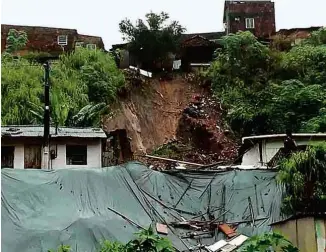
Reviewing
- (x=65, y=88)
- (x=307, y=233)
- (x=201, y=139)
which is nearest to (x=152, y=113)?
(x=201, y=139)

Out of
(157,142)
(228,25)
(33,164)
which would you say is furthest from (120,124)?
(228,25)

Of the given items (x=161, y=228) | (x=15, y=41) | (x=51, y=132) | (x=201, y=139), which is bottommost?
(x=161, y=228)

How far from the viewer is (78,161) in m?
17.5

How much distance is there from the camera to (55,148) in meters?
17.1

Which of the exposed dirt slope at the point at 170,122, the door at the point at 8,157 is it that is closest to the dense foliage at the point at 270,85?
the exposed dirt slope at the point at 170,122

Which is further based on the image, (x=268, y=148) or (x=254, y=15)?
(x=254, y=15)

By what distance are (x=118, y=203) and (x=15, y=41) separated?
19.1 meters

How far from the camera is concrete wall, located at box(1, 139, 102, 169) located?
1689 cm

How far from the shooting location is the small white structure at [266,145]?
52.6 feet

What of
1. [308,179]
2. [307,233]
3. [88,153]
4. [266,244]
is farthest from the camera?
[88,153]

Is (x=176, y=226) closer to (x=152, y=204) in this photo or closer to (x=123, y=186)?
(x=152, y=204)

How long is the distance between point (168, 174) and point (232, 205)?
1.86 m

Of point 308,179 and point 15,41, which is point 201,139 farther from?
point 308,179

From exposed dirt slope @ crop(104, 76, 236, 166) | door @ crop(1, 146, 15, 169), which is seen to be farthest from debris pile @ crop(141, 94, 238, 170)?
door @ crop(1, 146, 15, 169)
